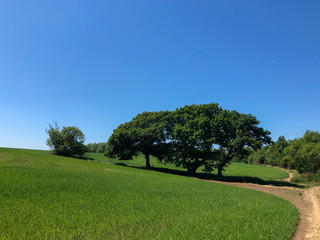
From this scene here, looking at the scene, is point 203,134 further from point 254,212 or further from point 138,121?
point 254,212

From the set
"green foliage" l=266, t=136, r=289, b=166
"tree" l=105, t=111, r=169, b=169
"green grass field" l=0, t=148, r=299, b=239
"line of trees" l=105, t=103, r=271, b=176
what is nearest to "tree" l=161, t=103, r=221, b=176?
"line of trees" l=105, t=103, r=271, b=176

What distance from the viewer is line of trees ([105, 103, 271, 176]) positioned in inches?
1501

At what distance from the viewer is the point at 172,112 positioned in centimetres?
4747

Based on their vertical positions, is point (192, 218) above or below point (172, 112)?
below

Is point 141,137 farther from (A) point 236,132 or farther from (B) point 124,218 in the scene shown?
(B) point 124,218

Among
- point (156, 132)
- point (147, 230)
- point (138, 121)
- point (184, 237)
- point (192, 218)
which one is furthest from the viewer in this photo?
point (138, 121)

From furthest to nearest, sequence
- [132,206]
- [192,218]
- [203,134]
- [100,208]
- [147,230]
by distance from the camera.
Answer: [203,134] < [132,206] < [100,208] < [192,218] < [147,230]

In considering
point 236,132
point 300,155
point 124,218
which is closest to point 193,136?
point 236,132

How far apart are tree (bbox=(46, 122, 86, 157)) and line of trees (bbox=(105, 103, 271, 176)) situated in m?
19.2

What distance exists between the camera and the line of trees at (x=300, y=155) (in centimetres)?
4422

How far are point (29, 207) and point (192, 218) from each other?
941cm

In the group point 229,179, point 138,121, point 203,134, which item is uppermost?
point 138,121

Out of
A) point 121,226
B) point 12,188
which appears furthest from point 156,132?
point 121,226

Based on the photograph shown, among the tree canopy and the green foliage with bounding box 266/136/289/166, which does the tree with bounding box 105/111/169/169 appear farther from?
the green foliage with bounding box 266/136/289/166
